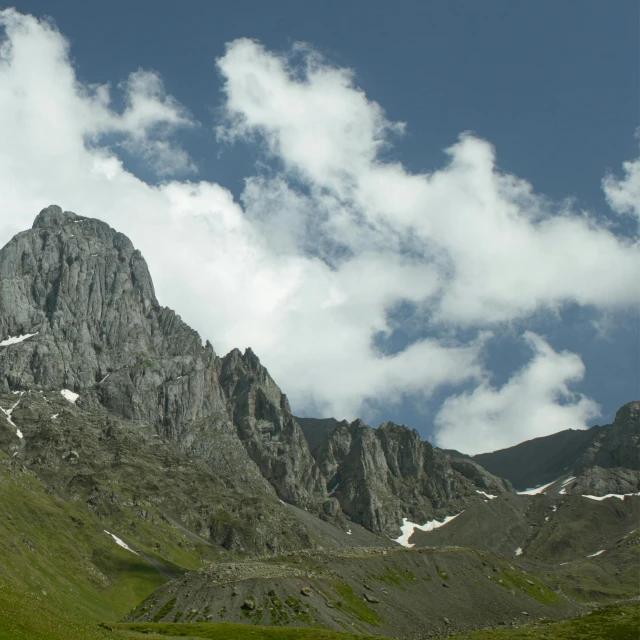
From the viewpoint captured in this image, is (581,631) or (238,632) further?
(581,631)

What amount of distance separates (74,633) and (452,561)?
524 feet

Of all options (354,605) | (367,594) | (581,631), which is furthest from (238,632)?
(367,594)

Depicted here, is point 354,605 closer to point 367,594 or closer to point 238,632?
point 367,594

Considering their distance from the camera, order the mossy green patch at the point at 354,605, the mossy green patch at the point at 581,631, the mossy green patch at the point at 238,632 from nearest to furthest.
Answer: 1. the mossy green patch at the point at 238,632
2. the mossy green patch at the point at 581,631
3. the mossy green patch at the point at 354,605

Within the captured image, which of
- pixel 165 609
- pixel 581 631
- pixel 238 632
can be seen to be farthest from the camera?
pixel 165 609

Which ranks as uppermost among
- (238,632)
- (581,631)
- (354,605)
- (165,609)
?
(165,609)

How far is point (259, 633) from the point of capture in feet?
310

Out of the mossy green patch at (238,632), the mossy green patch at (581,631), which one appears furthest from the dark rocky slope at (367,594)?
the mossy green patch at (581,631)

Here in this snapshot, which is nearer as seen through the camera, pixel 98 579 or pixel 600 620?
pixel 600 620

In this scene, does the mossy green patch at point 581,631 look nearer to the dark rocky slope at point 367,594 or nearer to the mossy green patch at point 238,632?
the mossy green patch at point 238,632

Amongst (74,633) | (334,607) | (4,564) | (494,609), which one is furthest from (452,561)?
(74,633)

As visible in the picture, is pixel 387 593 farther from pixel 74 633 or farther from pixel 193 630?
pixel 74 633

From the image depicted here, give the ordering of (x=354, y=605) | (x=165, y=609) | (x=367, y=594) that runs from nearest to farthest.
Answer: (x=165, y=609) → (x=354, y=605) → (x=367, y=594)

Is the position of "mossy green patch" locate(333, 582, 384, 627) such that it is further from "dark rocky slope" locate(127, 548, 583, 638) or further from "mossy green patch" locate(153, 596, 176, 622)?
"mossy green patch" locate(153, 596, 176, 622)
